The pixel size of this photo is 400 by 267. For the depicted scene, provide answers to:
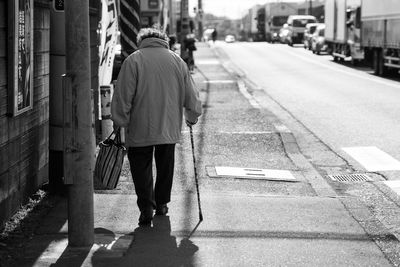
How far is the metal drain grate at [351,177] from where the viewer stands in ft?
31.2

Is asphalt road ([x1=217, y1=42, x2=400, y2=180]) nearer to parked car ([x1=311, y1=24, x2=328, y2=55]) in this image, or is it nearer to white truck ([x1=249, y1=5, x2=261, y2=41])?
parked car ([x1=311, y1=24, x2=328, y2=55])

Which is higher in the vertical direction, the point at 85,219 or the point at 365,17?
the point at 365,17

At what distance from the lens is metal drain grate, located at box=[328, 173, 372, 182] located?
9508 mm

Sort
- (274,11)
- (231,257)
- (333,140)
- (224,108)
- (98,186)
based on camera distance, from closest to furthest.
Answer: (231,257), (98,186), (333,140), (224,108), (274,11)

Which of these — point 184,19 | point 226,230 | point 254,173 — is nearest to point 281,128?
point 254,173

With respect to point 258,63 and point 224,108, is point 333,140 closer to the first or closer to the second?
point 224,108

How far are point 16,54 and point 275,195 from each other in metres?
3.18

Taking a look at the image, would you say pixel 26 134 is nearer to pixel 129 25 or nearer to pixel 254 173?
pixel 254 173

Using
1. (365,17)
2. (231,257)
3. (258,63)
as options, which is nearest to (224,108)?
(231,257)

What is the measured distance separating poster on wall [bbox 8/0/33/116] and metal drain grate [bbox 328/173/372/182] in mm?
4105

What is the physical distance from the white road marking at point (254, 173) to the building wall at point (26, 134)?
7.70 ft

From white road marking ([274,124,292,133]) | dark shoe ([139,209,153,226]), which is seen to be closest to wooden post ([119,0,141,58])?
white road marking ([274,124,292,133])

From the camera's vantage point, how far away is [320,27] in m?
50.4

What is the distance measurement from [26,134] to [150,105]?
1.22 meters
